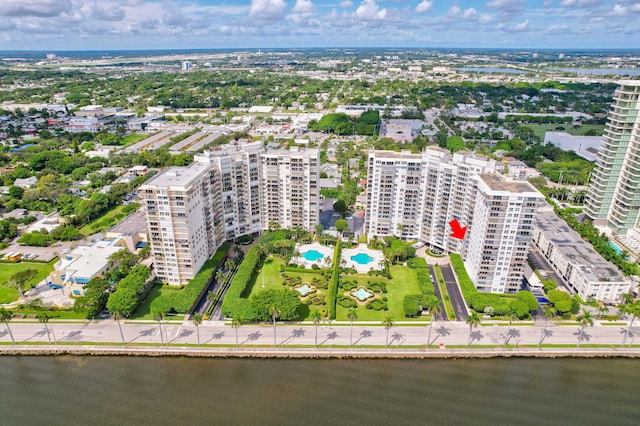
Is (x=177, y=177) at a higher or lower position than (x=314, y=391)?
higher

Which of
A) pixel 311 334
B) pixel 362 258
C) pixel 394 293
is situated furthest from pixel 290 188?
pixel 311 334

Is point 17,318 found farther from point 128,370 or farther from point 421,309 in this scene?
point 421,309

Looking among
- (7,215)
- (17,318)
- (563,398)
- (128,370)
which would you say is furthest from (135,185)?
(563,398)

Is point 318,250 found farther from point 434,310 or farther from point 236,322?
point 236,322

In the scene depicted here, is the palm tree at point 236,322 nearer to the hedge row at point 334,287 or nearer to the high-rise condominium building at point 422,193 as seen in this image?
the hedge row at point 334,287

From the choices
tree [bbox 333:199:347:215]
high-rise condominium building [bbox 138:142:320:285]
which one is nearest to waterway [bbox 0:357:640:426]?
high-rise condominium building [bbox 138:142:320:285]

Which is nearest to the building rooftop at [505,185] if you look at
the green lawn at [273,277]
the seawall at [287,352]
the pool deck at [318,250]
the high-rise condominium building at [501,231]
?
the high-rise condominium building at [501,231]
